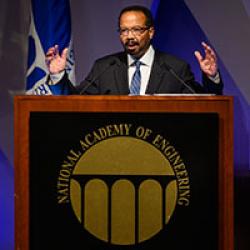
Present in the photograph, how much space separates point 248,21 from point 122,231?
1.93 m

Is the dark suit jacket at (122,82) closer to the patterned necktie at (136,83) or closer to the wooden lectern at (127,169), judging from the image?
the patterned necktie at (136,83)

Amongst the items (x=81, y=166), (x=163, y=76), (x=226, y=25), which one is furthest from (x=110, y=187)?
Result: (x=226, y=25)

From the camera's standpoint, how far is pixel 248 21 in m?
3.34

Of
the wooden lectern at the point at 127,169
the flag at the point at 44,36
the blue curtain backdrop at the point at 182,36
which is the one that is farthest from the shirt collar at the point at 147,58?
the blue curtain backdrop at the point at 182,36

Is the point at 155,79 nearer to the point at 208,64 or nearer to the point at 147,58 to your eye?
the point at 147,58

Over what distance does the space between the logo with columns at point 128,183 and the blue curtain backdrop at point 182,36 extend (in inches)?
65.2

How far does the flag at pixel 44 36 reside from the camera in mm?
3160

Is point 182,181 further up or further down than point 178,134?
further down

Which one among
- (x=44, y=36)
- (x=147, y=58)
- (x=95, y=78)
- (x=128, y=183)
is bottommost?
(x=128, y=183)

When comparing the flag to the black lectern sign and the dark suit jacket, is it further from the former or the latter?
the black lectern sign

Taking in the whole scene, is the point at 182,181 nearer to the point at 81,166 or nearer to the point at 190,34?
the point at 81,166

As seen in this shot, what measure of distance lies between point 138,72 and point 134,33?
0.15 m

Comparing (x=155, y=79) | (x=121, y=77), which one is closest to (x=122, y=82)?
(x=121, y=77)

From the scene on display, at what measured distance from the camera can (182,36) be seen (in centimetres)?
340
